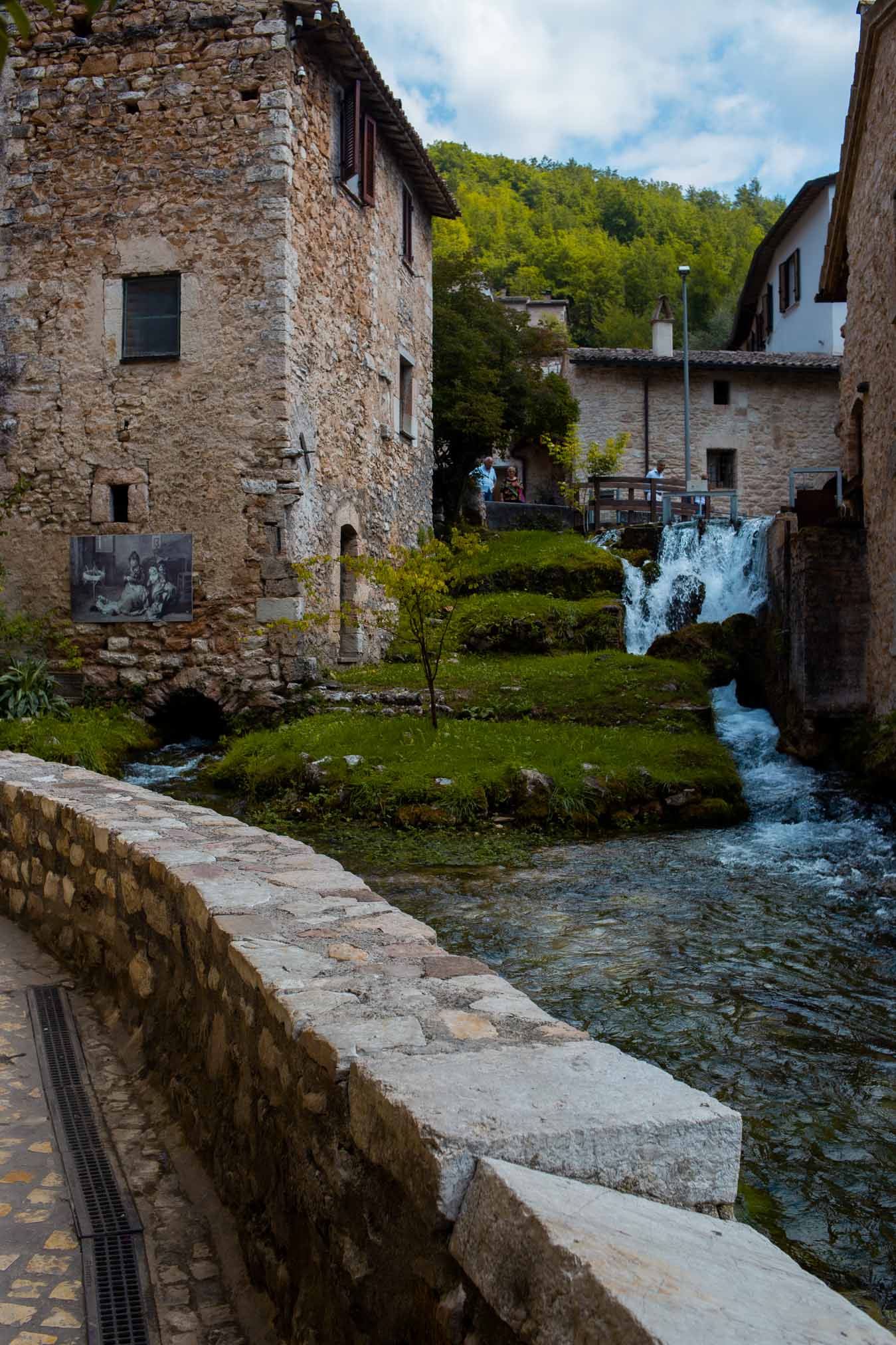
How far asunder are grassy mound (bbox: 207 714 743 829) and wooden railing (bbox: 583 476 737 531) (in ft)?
38.8

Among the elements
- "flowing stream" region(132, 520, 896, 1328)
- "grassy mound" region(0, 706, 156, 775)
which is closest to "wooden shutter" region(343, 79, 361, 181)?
"grassy mound" region(0, 706, 156, 775)

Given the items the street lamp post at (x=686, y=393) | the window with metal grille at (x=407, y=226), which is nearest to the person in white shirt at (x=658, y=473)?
the street lamp post at (x=686, y=393)

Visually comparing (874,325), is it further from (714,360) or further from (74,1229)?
(714,360)

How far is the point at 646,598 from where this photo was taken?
60.0ft

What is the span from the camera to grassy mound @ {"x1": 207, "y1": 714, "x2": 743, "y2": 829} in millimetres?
9953

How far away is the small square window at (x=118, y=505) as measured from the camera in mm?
14094

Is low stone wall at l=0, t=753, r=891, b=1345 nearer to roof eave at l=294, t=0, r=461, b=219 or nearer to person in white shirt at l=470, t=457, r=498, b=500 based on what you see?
roof eave at l=294, t=0, r=461, b=219

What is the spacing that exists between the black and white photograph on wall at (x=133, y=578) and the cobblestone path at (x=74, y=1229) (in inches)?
394

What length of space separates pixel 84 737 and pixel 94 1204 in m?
9.84

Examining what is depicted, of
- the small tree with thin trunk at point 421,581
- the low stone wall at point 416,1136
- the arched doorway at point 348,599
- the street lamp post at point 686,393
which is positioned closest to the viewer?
the low stone wall at point 416,1136

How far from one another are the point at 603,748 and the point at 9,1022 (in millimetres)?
7298

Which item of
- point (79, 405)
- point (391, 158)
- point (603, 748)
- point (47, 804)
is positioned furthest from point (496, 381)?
point (47, 804)

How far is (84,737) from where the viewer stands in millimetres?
12438

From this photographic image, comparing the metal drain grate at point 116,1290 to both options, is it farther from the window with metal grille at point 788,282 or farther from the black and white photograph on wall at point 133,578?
the window with metal grille at point 788,282
